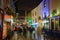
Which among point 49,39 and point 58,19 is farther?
point 58,19

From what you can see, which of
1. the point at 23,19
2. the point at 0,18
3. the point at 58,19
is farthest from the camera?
the point at 23,19

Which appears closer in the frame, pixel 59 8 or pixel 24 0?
pixel 59 8

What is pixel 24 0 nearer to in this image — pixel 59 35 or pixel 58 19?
pixel 58 19

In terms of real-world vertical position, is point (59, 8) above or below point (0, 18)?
above

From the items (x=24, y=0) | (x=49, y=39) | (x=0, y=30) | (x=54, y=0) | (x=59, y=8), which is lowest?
(x=49, y=39)

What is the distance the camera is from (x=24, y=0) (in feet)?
79.5

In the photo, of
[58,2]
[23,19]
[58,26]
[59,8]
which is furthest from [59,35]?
[23,19]

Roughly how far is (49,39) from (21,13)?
103ft

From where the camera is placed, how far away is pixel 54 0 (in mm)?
12641

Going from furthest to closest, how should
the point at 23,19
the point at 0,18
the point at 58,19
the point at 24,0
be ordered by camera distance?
the point at 23,19 → the point at 24,0 → the point at 58,19 → the point at 0,18

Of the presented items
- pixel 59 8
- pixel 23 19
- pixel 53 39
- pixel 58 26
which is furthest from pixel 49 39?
pixel 23 19

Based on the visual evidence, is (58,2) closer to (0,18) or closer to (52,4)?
(52,4)

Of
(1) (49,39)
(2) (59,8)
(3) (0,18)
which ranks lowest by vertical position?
(1) (49,39)

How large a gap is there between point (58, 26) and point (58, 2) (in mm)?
1852
